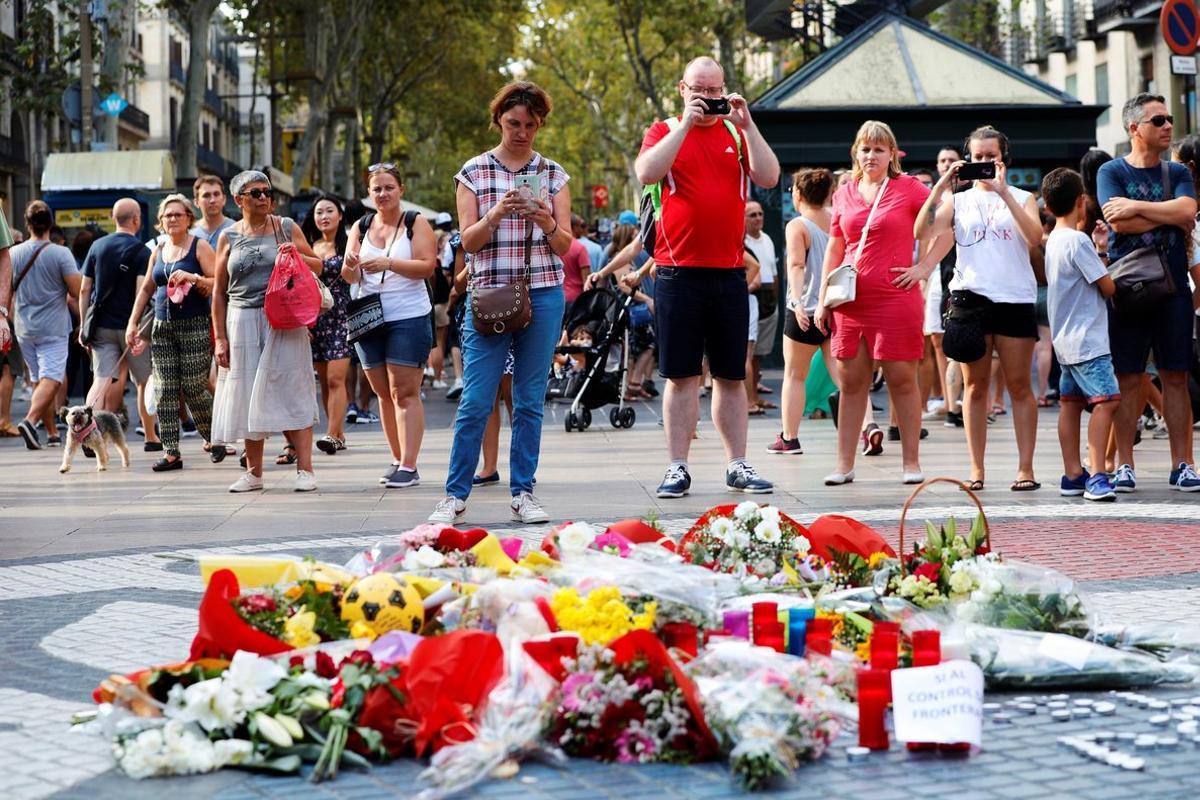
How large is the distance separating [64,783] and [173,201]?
8.64 meters

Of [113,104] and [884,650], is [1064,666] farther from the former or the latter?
[113,104]

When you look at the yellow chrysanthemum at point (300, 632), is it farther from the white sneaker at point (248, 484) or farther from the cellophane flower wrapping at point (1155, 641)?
the white sneaker at point (248, 484)

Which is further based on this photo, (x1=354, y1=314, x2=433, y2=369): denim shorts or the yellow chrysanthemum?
(x1=354, y1=314, x2=433, y2=369): denim shorts

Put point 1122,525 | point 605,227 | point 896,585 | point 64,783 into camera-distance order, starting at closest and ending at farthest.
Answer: point 64,783
point 896,585
point 1122,525
point 605,227

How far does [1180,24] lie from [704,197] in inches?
247

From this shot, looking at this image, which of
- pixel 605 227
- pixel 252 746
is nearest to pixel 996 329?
pixel 252 746

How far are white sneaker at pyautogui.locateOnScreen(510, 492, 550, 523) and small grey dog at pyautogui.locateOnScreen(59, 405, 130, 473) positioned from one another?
514 centimetres

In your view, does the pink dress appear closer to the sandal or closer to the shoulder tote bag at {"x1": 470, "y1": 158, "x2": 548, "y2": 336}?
the shoulder tote bag at {"x1": 470, "y1": 158, "x2": 548, "y2": 336}

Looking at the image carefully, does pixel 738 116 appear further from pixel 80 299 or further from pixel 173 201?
pixel 80 299

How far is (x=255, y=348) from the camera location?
1102cm

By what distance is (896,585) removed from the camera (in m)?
5.78

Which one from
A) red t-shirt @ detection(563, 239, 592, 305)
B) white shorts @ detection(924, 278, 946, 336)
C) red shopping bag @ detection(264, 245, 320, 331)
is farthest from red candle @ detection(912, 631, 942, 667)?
red t-shirt @ detection(563, 239, 592, 305)

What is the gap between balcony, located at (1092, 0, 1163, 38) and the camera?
43.9 m

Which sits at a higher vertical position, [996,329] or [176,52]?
[176,52]
